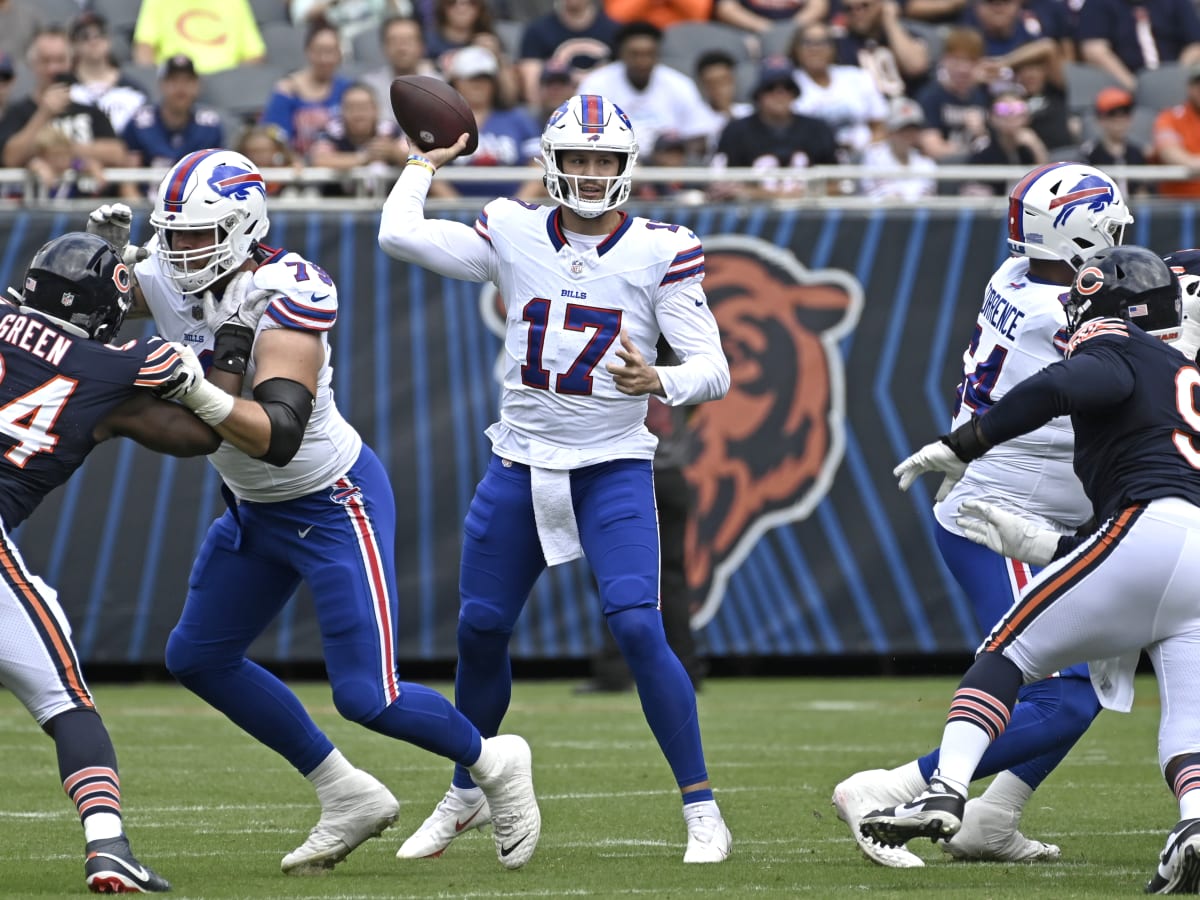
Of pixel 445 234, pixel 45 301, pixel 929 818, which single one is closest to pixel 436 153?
pixel 445 234

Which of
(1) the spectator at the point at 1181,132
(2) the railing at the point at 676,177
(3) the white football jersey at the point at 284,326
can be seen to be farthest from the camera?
(1) the spectator at the point at 1181,132

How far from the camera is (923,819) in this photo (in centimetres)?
412

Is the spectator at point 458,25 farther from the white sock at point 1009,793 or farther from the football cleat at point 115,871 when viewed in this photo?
the football cleat at point 115,871

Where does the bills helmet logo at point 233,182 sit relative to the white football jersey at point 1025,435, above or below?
above

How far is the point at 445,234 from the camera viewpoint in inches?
201

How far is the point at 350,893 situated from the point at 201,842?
3.20ft

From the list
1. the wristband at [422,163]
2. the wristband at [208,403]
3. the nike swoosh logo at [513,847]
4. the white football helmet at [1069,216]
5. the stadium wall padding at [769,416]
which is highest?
the wristband at [422,163]

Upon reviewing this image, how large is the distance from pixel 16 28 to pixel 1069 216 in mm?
8934

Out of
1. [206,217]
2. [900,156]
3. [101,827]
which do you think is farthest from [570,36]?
[101,827]

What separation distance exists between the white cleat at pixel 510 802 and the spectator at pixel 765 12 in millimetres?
8905

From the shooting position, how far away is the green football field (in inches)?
175

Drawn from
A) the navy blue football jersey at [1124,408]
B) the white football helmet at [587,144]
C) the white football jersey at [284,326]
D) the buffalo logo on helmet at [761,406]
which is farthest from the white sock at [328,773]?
the buffalo logo on helmet at [761,406]

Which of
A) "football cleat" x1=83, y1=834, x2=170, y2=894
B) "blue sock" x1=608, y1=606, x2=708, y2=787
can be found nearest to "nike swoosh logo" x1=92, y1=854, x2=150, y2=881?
"football cleat" x1=83, y1=834, x2=170, y2=894

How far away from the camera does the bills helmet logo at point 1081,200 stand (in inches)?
200
